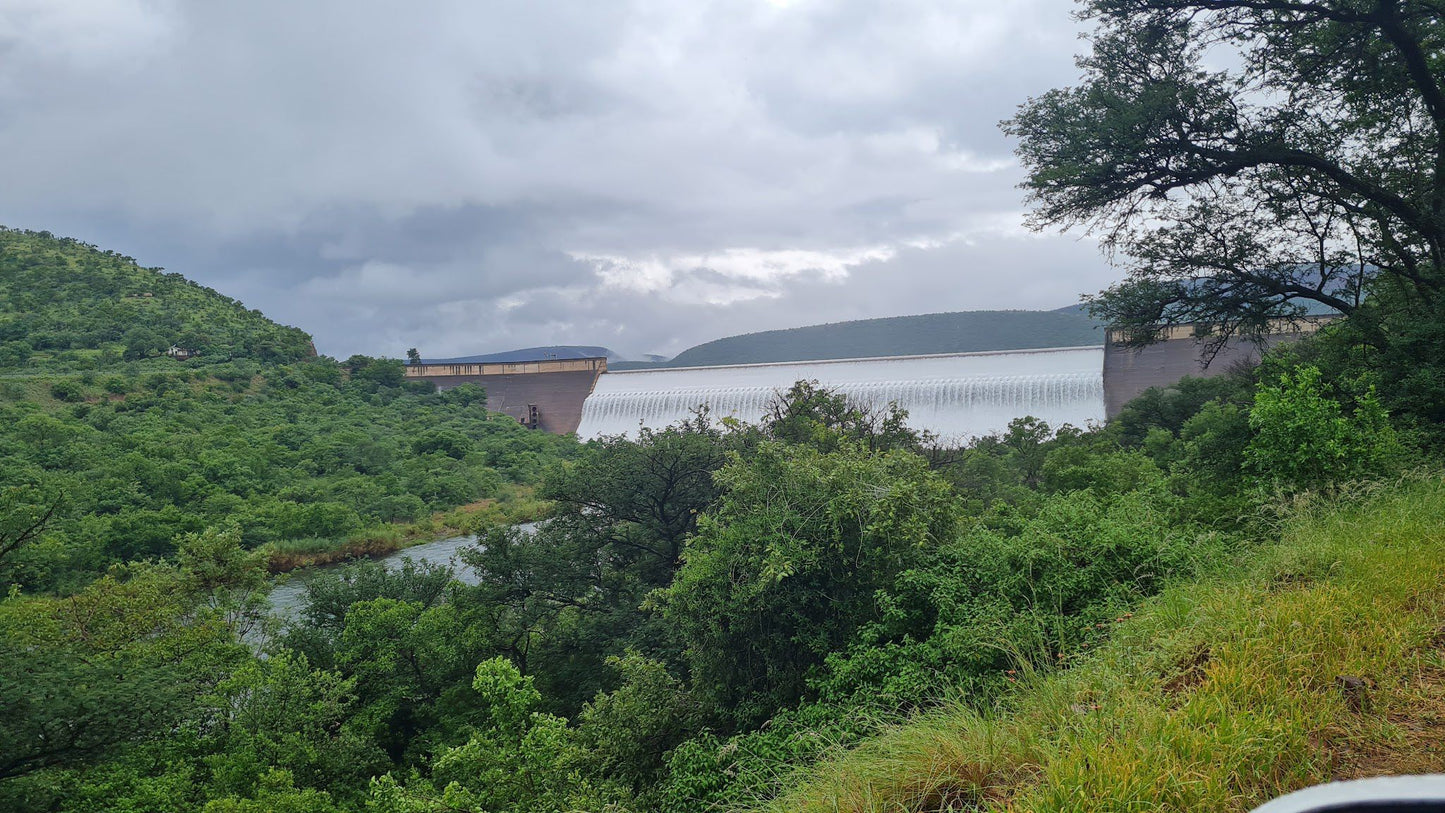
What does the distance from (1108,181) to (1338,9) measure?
9.20 ft

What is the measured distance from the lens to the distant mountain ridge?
211ft

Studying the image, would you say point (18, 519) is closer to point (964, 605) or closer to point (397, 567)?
point (397, 567)

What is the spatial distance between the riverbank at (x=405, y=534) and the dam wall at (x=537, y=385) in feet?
46.1

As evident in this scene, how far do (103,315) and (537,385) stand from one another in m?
26.4

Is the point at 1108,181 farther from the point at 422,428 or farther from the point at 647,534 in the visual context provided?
the point at 422,428

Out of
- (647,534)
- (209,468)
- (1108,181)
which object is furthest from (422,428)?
(1108,181)

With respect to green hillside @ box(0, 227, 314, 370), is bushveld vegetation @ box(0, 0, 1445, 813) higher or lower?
lower

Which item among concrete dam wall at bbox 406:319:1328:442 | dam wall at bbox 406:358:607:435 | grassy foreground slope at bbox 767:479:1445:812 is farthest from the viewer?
dam wall at bbox 406:358:607:435

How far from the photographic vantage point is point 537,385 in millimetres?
53062

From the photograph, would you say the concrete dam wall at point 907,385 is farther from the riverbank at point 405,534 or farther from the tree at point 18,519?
the tree at point 18,519

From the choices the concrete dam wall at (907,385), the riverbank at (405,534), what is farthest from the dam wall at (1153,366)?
the riverbank at (405,534)

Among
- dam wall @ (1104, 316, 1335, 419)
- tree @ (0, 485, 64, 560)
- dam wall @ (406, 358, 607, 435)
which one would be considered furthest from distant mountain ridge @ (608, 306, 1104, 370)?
tree @ (0, 485, 64, 560)

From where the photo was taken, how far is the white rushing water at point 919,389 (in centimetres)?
3716

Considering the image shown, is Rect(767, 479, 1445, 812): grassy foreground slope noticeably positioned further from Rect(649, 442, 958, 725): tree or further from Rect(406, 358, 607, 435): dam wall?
Rect(406, 358, 607, 435): dam wall
